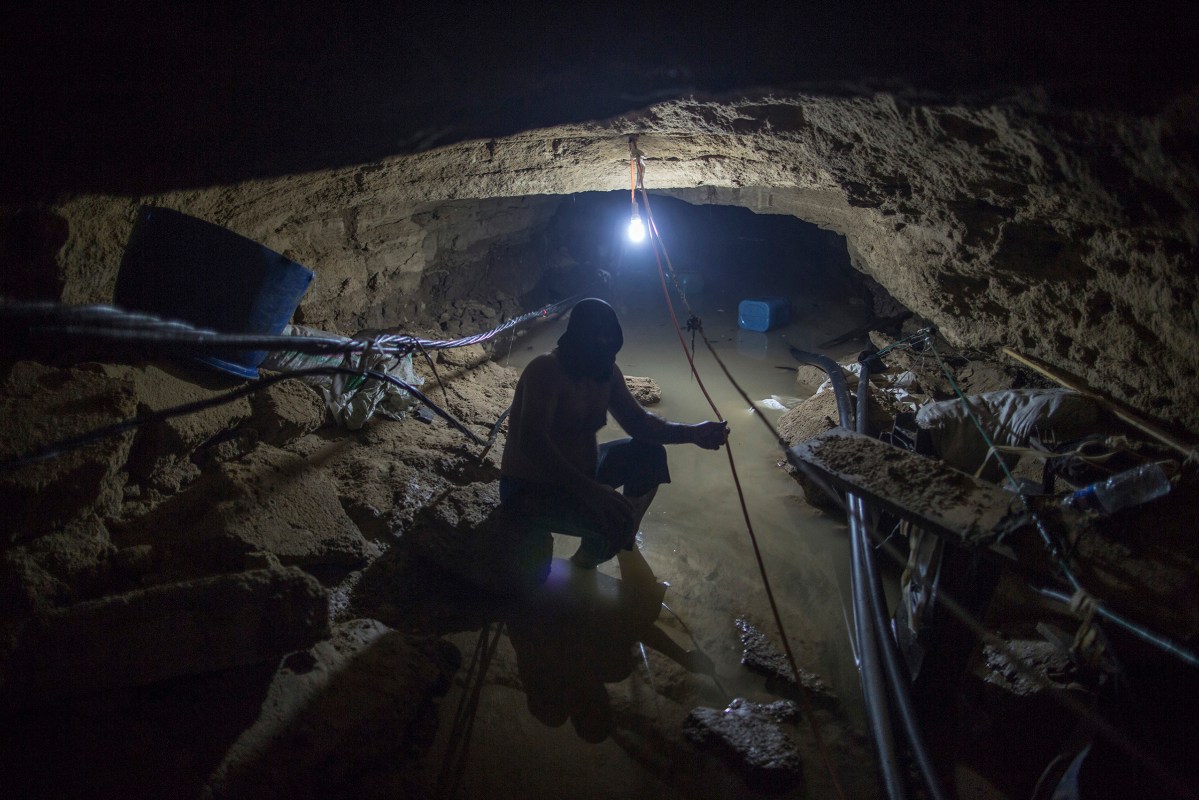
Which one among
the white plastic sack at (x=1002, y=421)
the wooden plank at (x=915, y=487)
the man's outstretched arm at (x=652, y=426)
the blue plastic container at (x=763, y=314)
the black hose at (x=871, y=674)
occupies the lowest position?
the black hose at (x=871, y=674)

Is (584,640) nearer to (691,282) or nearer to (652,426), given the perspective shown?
(652,426)

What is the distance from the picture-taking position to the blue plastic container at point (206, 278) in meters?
2.97

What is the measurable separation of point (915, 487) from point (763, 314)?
818cm

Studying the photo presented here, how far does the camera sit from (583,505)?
3.11 m

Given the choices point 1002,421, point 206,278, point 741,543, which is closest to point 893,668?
point 741,543

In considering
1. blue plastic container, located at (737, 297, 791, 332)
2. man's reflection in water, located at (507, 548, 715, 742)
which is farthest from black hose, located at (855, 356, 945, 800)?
blue plastic container, located at (737, 297, 791, 332)

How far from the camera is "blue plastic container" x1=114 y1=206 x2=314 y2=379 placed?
297cm

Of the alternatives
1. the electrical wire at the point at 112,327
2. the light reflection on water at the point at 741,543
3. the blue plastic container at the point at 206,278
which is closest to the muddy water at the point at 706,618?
the light reflection on water at the point at 741,543

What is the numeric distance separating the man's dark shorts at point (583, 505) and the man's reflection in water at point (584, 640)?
263mm

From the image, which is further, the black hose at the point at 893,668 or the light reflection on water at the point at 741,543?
the light reflection on water at the point at 741,543

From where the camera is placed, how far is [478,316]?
8805 millimetres

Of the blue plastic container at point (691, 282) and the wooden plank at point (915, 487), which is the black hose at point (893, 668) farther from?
the blue plastic container at point (691, 282)

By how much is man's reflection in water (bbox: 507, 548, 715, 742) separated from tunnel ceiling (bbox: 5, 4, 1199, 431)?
8.95 feet

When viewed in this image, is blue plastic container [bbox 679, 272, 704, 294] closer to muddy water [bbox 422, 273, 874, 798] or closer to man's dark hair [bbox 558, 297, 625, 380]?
muddy water [bbox 422, 273, 874, 798]
